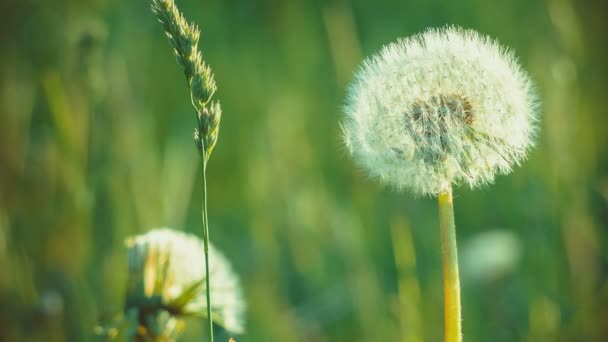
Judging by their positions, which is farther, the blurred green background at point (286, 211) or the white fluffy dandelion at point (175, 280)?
the blurred green background at point (286, 211)

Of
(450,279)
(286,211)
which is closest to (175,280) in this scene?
(450,279)

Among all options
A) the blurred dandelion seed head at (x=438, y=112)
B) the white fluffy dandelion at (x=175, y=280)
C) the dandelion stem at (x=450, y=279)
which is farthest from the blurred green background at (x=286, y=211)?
the dandelion stem at (x=450, y=279)

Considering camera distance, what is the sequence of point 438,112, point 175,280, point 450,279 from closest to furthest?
point 450,279
point 438,112
point 175,280

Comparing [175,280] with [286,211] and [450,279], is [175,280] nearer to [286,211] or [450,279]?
[450,279]

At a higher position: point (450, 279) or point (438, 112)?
point (438, 112)

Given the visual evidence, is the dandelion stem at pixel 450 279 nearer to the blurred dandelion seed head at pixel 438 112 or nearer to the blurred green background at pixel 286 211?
the blurred dandelion seed head at pixel 438 112

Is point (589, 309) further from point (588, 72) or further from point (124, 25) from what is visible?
point (124, 25)
